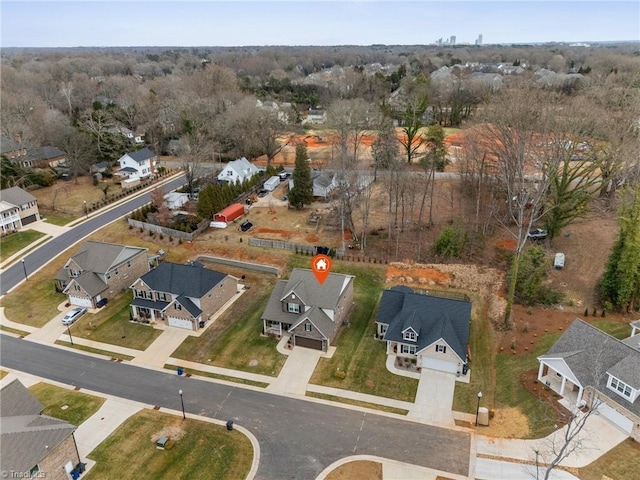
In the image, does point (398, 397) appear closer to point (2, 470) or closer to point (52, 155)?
point (2, 470)

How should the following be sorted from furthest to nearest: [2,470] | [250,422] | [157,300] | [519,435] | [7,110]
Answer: [7,110] → [157,300] → [250,422] → [519,435] → [2,470]

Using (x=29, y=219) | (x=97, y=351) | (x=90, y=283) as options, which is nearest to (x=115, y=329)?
(x=97, y=351)

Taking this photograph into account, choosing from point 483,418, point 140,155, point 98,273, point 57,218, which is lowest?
point 483,418

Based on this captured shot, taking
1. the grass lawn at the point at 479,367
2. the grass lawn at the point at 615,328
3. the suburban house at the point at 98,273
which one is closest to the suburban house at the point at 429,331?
the grass lawn at the point at 479,367

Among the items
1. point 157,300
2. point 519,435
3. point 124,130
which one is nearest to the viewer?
point 519,435

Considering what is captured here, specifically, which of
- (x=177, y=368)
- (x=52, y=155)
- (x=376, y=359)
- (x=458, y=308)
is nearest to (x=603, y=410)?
(x=458, y=308)

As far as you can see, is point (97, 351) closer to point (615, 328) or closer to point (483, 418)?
point (483, 418)

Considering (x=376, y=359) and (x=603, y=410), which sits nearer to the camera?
(x=603, y=410)
